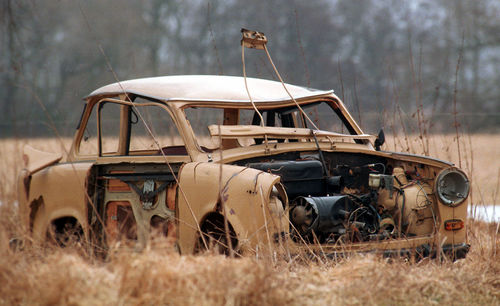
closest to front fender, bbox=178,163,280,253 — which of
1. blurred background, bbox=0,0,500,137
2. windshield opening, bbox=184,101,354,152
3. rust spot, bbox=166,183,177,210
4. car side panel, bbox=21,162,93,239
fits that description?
rust spot, bbox=166,183,177,210

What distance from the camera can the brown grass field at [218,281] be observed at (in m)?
3.35

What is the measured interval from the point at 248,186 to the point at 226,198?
187mm

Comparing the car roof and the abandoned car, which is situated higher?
the car roof

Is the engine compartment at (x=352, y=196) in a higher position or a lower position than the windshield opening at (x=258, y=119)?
lower

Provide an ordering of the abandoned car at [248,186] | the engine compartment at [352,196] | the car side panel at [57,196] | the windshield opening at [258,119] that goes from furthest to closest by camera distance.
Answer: the windshield opening at [258,119], the car side panel at [57,196], the engine compartment at [352,196], the abandoned car at [248,186]

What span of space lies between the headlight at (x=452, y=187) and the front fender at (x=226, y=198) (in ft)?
5.07

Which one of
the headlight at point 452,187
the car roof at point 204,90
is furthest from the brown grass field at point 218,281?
the car roof at point 204,90

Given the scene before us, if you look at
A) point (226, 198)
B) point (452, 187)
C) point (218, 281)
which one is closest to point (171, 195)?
point (226, 198)

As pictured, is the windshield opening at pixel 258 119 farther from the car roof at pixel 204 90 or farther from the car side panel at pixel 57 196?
the car side panel at pixel 57 196

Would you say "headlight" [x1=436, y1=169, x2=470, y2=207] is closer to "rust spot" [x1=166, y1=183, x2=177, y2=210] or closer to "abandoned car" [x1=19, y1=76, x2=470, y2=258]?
"abandoned car" [x1=19, y1=76, x2=470, y2=258]

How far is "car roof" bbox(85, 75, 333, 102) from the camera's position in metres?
5.45

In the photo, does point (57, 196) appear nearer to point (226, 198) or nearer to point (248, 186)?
point (226, 198)

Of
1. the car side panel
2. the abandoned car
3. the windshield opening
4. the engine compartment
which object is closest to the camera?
the abandoned car

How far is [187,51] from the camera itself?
18.8 m
